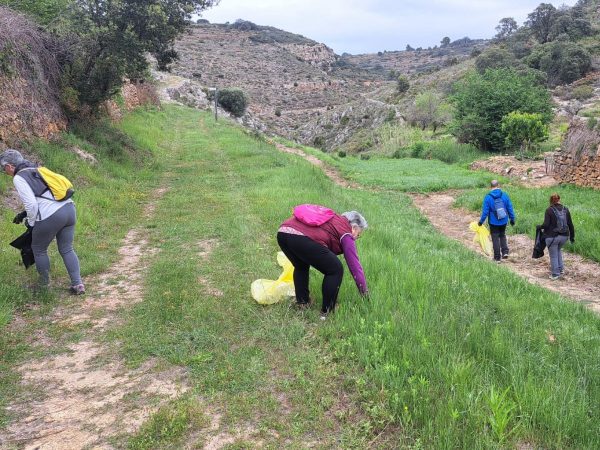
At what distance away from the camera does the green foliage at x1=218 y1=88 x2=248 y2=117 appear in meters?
54.2

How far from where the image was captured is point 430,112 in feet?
159

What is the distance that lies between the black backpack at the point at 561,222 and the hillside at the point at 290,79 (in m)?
48.9

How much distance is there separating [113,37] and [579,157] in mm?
14155

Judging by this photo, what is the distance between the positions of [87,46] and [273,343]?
1161 centimetres

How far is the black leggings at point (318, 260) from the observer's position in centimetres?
446

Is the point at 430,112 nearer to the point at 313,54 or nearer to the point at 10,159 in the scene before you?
the point at 10,159

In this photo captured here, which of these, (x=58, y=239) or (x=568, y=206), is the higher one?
(x=58, y=239)

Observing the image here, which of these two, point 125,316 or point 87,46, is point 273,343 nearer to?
point 125,316

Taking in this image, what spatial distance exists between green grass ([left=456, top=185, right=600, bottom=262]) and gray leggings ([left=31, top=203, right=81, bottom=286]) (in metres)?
9.41

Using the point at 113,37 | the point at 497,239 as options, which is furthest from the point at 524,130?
the point at 113,37

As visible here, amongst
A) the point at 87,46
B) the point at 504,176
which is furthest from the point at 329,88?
the point at 87,46

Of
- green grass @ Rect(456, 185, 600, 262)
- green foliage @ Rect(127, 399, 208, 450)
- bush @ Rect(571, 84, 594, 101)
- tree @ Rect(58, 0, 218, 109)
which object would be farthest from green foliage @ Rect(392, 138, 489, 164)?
green foliage @ Rect(127, 399, 208, 450)

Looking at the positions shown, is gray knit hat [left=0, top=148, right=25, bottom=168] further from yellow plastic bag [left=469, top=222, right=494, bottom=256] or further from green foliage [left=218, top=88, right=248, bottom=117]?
green foliage [left=218, top=88, right=248, bottom=117]

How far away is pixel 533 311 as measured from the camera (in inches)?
208
